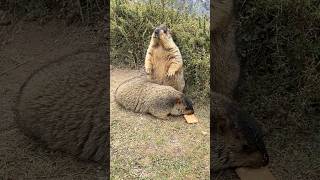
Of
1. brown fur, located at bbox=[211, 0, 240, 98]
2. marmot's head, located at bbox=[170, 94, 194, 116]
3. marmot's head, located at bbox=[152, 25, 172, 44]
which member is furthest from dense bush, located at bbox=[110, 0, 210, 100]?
marmot's head, located at bbox=[152, 25, 172, 44]

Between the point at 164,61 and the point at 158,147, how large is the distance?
513mm

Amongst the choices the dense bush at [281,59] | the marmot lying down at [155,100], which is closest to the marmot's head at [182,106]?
the marmot lying down at [155,100]

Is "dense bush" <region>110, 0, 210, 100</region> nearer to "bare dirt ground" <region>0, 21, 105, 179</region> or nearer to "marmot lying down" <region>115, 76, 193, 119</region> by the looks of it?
"marmot lying down" <region>115, 76, 193, 119</region>

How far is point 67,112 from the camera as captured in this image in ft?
11.3

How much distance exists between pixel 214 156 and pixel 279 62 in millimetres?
1043

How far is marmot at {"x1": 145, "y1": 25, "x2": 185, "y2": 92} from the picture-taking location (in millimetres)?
3361

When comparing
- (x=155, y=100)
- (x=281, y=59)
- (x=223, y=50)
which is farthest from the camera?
(x=281, y=59)

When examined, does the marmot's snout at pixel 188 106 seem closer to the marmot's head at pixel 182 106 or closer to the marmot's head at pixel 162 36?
the marmot's head at pixel 182 106

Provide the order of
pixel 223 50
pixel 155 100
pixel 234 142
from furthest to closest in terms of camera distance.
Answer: pixel 223 50 → pixel 155 100 → pixel 234 142

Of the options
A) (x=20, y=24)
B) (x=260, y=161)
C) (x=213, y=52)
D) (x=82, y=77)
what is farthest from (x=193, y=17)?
(x=20, y=24)

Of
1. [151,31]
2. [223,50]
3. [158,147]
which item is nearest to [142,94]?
[158,147]

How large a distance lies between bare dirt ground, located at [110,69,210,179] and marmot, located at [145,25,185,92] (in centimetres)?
23

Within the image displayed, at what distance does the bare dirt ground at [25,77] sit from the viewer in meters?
3.36

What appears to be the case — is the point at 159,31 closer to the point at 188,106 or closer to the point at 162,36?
the point at 162,36
